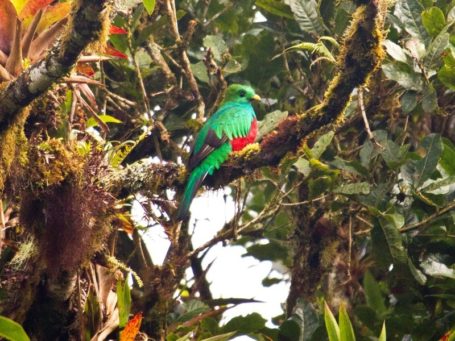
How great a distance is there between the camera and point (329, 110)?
12.4 ft

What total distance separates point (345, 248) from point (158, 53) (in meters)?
1.68

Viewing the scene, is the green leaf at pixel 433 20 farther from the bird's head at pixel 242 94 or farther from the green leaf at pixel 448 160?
the bird's head at pixel 242 94

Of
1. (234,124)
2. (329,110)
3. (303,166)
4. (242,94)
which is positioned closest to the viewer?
(329,110)

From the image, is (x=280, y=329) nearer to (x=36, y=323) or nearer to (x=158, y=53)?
(x=36, y=323)

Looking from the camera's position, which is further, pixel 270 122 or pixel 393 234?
pixel 270 122

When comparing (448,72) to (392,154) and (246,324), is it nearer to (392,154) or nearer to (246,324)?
(392,154)

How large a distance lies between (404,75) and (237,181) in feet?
3.39

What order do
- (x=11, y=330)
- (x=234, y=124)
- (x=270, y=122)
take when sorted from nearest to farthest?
1. (x=11, y=330)
2. (x=270, y=122)
3. (x=234, y=124)

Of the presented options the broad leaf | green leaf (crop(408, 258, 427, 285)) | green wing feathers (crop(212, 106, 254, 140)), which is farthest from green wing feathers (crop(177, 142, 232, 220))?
green leaf (crop(408, 258, 427, 285))

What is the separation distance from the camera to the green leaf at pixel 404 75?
452cm

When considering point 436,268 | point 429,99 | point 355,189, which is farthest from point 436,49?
point 436,268

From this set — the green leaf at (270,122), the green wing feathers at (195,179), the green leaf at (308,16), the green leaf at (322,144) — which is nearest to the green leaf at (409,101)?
the green leaf at (322,144)

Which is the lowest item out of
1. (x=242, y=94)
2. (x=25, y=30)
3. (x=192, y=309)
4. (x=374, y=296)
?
(x=374, y=296)

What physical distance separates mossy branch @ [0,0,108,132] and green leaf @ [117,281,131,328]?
0.92 m
